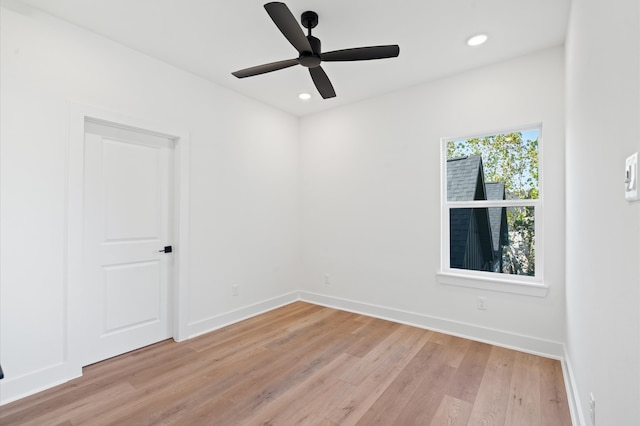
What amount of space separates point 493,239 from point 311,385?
233 cm

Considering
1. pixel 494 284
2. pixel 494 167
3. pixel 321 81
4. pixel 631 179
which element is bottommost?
pixel 494 284

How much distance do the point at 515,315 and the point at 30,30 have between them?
4687 mm

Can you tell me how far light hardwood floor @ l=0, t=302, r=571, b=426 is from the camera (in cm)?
200

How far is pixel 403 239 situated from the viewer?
3678 mm

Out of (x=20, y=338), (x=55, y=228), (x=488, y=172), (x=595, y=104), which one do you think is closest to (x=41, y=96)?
(x=55, y=228)

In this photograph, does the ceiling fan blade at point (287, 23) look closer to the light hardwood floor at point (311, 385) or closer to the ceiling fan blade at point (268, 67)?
the ceiling fan blade at point (268, 67)

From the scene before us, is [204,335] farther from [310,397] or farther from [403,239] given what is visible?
[403,239]

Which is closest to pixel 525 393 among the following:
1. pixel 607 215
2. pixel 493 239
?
pixel 493 239

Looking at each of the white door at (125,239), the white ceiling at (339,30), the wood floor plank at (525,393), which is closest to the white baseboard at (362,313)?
the wood floor plank at (525,393)

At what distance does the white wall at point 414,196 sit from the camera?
2.82 m

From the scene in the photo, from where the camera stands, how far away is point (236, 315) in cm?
374

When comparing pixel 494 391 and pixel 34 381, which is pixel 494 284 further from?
pixel 34 381

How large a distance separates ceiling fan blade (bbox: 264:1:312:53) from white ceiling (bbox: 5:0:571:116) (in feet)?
1.23

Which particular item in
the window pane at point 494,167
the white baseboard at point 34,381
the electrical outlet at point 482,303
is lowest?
the white baseboard at point 34,381
